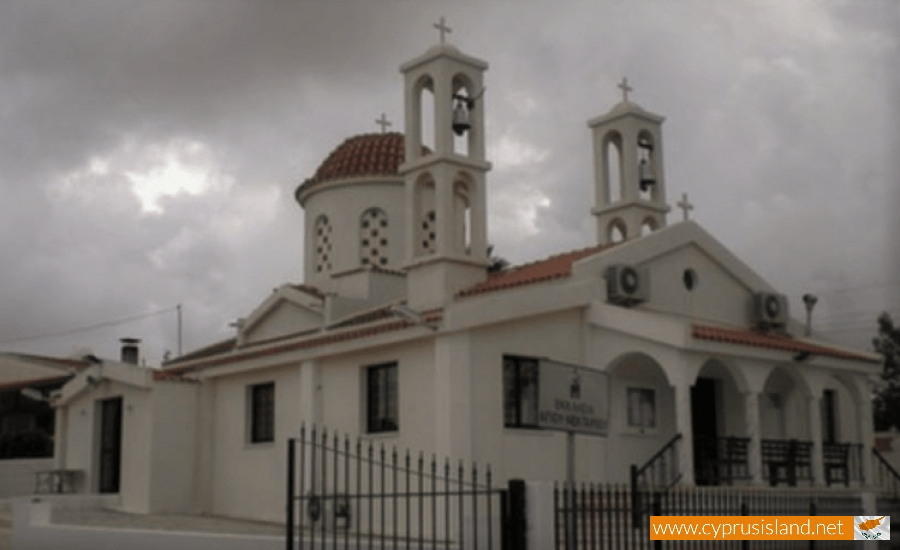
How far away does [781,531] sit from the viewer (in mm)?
13258

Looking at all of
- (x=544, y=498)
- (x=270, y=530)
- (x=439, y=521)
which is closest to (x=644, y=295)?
(x=439, y=521)

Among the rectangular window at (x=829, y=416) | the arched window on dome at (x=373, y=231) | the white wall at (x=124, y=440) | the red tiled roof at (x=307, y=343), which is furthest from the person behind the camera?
the arched window on dome at (x=373, y=231)

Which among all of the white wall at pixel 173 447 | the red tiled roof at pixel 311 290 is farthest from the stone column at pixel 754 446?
the white wall at pixel 173 447

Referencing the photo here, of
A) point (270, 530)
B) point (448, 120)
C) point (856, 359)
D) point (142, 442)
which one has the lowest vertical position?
point (270, 530)

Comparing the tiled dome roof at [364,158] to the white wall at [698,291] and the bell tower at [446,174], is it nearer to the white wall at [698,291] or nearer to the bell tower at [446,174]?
the bell tower at [446,174]

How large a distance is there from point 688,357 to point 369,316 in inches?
304

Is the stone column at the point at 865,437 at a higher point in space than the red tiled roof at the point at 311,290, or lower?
lower

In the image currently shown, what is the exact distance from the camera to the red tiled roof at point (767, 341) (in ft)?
63.4

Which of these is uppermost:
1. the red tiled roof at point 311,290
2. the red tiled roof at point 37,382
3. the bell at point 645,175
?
the bell at point 645,175

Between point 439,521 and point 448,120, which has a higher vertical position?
point 448,120

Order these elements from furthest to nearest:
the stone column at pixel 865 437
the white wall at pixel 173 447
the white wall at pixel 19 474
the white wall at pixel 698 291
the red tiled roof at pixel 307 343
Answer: the white wall at pixel 19 474 < the white wall at pixel 173 447 < the stone column at pixel 865 437 < the white wall at pixel 698 291 < the red tiled roof at pixel 307 343

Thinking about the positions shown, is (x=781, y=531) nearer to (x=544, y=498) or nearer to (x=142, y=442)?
(x=544, y=498)

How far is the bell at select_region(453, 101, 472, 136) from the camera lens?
72.4 ft

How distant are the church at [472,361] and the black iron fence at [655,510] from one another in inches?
48.2
